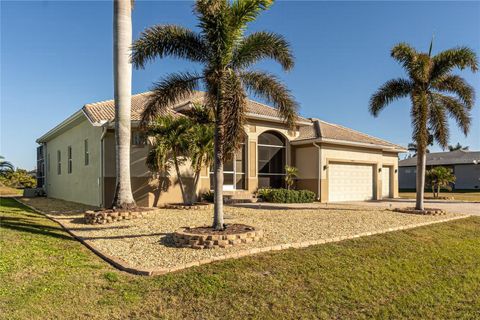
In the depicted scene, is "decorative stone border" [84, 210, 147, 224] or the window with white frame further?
the window with white frame

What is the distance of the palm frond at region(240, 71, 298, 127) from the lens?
9.59 metres

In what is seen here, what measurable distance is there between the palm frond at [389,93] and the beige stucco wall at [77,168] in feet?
44.5

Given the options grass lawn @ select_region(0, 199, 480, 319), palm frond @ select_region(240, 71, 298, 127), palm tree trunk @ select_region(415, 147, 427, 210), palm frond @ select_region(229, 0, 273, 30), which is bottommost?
grass lawn @ select_region(0, 199, 480, 319)

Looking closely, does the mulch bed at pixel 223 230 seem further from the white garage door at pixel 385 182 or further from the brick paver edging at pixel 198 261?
the white garage door at pixel 385 182

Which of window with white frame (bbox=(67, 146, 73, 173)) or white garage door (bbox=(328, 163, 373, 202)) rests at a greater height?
window with white frame (bbox=(67, 146, 73, 173))

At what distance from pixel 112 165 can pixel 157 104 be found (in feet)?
26.0

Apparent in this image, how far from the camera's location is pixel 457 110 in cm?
1545

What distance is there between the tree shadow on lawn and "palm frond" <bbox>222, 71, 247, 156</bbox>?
5443 millimetres

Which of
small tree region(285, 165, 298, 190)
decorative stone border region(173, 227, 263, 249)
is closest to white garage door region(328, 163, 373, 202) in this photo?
small tree region(285, 165, 298, 190)

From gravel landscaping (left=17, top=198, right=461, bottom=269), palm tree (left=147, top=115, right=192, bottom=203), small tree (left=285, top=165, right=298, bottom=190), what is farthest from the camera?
small tree (left=285, top=165, right=298, bottom=190)

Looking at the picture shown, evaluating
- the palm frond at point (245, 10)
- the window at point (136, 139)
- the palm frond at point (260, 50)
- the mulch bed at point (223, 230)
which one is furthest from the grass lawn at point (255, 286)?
the window at point (136, 139)

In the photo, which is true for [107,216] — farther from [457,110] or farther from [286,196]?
[457,110]

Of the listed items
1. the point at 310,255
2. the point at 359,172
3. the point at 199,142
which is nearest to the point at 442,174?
the point at 359,172

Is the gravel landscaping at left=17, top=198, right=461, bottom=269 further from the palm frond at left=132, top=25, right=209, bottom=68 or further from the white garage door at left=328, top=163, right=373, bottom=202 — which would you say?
the white garage door at left=328, top=163, right=373, bottom=202
